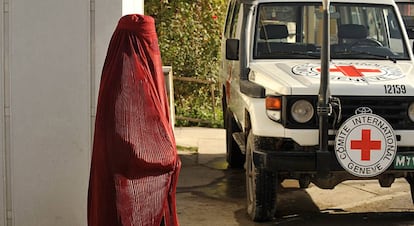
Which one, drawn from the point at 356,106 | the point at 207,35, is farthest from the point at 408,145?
the point at 207,35

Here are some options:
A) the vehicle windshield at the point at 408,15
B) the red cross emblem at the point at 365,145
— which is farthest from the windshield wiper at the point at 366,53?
the red cross emblem at the point at 365,145

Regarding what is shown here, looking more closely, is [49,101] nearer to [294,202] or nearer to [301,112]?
[301,112]

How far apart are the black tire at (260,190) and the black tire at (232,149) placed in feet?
7.21

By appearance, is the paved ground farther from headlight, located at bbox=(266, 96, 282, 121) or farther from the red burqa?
the red burqa

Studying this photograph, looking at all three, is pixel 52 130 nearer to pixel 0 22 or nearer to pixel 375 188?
pixel 0 22

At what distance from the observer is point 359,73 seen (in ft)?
22.1

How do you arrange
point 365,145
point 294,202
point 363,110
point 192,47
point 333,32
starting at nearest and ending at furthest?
point 365,145 → point 363,110 → point 333,32 → point 294,202 → point 192,47

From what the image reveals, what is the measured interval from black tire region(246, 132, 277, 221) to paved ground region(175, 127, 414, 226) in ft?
0.44

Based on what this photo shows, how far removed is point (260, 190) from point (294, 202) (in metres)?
1.38

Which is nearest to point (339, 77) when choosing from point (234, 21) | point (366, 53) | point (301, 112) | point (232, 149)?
point (301, 112)

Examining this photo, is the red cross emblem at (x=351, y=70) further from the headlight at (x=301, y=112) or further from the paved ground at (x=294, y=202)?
the paved ground at (x=294, y=202)

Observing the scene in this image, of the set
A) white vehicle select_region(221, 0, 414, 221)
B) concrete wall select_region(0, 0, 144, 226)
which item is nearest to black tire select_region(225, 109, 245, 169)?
white vehicle select_region(221, 0, 414, 221)

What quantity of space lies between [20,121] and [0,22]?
713mm

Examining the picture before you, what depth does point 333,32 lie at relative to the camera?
24.8 feet
